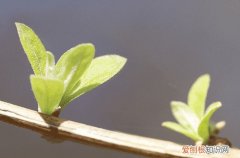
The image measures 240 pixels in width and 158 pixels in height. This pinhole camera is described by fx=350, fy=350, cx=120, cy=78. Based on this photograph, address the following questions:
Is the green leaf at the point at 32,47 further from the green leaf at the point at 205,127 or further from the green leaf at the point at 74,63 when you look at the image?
the green leaf at the point at 205,127

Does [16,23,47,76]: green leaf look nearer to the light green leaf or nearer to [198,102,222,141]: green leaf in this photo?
the light green leaf

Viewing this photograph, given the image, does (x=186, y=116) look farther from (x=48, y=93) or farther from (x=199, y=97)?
(x=48, y=93)

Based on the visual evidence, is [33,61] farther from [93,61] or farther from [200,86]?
[200,86]

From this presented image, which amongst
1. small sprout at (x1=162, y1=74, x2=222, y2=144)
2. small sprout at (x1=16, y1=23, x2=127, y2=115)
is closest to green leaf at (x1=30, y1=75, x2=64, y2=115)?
small sprout at (x1=16, y1=23, x2=127, y2=115)

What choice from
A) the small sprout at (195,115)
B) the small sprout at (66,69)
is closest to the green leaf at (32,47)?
the small sprout at (66,69)

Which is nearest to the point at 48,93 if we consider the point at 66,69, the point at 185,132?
the point at 66,69

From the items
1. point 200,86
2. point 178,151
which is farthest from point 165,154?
point 200,86
